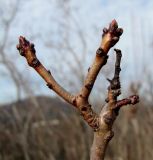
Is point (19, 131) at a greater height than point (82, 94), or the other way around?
point (19, 131)

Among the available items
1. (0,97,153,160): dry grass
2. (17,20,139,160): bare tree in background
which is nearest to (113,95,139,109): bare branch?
A: (17,20,139,160): bare tree in background

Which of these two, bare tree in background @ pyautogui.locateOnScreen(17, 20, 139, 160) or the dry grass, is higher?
the dry grass

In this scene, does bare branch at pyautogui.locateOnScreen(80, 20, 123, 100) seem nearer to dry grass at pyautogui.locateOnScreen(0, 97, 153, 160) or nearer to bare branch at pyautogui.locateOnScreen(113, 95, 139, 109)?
bare branch at pyautogui.locateOnScreen(113, 95, 139, 109)

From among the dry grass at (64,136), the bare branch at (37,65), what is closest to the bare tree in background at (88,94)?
the bare branch at (37,65)

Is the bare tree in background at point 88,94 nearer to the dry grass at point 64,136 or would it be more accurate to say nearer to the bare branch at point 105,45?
the bare branch at point 105,45

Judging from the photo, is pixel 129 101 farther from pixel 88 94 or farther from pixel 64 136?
pixel 64 136

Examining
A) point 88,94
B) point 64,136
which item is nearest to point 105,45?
point 88,94

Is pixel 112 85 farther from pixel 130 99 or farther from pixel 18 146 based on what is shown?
pixel 18 146

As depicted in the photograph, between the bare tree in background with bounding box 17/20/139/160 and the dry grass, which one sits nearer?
the bare tree in background with bounding box 17/20/139/160

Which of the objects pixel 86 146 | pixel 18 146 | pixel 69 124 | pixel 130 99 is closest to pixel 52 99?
pixel 18 146

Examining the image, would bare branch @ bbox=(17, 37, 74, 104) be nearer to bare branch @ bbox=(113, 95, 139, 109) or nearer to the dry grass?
bare branch @ bbox=(113, 95, 139, 109)

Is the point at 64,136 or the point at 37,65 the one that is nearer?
the point at 37,65
